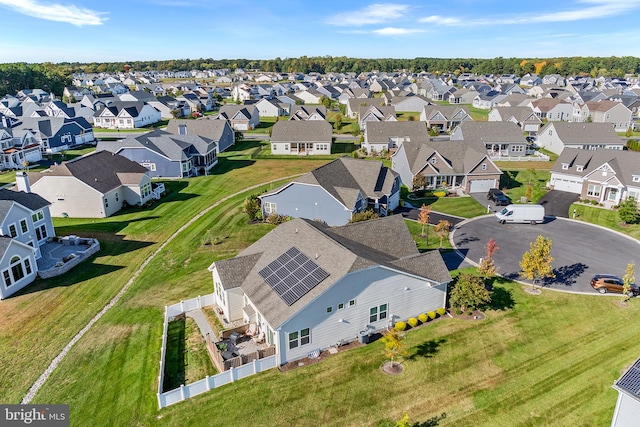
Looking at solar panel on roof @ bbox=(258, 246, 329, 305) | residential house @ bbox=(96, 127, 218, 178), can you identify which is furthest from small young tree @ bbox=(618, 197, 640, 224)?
residential house @ bbox=(96, 127, 218, 178)

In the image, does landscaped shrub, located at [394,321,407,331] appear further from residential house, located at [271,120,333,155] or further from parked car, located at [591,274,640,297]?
residential house, located at [271,120,333,155]

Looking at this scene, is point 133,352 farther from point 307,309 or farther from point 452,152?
point 452,152

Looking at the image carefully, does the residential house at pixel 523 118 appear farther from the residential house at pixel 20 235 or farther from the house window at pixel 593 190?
the residential house at pixel 20 235

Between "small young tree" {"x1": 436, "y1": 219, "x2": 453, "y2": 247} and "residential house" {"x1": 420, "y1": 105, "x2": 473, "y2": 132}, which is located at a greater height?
"residential house" {"x1": 420, "y1": 105, "x2": 473, "y2": 132}

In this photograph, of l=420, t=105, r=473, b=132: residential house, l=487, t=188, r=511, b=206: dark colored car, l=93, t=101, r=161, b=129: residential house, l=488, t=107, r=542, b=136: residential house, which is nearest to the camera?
l=487, t=188, r=511, b=206: dark colored car

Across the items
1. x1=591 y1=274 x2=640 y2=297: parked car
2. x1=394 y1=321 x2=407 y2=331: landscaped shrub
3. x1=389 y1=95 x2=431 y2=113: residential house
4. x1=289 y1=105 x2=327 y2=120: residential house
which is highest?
x1=389 y1=95 x2=431 y2=113: residential house

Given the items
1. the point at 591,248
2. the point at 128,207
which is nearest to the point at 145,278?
the point at 128,207

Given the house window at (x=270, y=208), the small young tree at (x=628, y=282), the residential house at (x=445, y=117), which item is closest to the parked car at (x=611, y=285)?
the small young tree at (x=628, y=282)

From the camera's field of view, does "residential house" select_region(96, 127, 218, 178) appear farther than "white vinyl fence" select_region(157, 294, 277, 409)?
Yes
